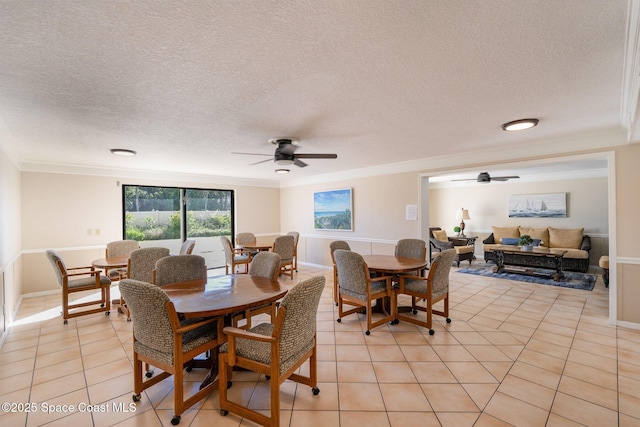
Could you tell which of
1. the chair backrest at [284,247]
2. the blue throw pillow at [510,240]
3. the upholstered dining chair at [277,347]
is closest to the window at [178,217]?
the chair backrest at [284,247]

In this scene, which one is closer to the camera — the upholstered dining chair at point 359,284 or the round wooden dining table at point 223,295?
the round wooden dining table at point 223,295

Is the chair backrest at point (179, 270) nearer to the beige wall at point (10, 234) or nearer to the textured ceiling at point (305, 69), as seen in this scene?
the textured ceiling at point (305, 69)

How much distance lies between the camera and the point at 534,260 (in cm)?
596

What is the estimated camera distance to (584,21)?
140cm

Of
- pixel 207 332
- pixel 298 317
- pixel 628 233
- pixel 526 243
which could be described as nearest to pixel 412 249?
pixel 628 233

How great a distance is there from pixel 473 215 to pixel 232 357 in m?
8.32

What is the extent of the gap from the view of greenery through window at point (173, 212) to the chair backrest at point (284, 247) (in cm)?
222

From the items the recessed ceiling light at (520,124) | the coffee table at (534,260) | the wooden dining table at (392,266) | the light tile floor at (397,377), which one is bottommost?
the light tile floor at (397,377)

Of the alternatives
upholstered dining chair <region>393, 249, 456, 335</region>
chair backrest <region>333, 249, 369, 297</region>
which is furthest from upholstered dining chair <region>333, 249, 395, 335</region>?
upholstered dining chair <region>393, 249, 456, 335</region>

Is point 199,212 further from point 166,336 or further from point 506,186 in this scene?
point 506,186

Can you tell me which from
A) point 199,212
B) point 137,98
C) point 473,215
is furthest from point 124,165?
point 473,215

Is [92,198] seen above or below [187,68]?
below

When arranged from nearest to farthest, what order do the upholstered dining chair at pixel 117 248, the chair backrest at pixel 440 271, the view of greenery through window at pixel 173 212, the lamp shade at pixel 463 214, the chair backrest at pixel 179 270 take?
1. the chair backrest at pixel 179 270
2. the chair backrest at pixel 440 271
3. the upholstered dining chair at pixel 117 248
4. the view of greenery through window at pixel 173 212
5. the lamp shade at pixel 463 214

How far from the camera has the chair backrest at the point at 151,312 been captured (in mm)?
1725
